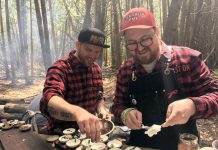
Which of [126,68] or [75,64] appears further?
[75,64]

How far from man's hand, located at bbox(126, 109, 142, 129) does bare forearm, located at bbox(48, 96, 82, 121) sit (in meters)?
0.50

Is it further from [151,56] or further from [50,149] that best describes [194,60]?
[50,149]

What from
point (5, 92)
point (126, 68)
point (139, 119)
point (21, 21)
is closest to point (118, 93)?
point (126, 68)

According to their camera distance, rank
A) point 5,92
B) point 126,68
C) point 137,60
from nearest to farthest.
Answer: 1. point 137,60
2. point 126,68
3. point 5,92

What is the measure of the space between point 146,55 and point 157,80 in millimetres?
304

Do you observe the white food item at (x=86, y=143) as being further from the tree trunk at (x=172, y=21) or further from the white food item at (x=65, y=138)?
the tree trunk at (x=172, y=21)

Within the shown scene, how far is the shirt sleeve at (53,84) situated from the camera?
108 inches

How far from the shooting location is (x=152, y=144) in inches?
112

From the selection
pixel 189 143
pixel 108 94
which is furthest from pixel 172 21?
pixel 189 143

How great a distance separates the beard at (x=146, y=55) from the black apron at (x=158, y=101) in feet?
0.37

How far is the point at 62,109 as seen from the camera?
2.46 metres

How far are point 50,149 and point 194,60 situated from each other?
175cm

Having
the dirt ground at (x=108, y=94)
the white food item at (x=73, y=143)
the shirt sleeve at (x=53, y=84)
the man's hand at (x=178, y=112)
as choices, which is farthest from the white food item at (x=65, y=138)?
the dirt ground at (x=108, y=94)

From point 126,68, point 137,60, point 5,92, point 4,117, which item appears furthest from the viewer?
point 5,92
